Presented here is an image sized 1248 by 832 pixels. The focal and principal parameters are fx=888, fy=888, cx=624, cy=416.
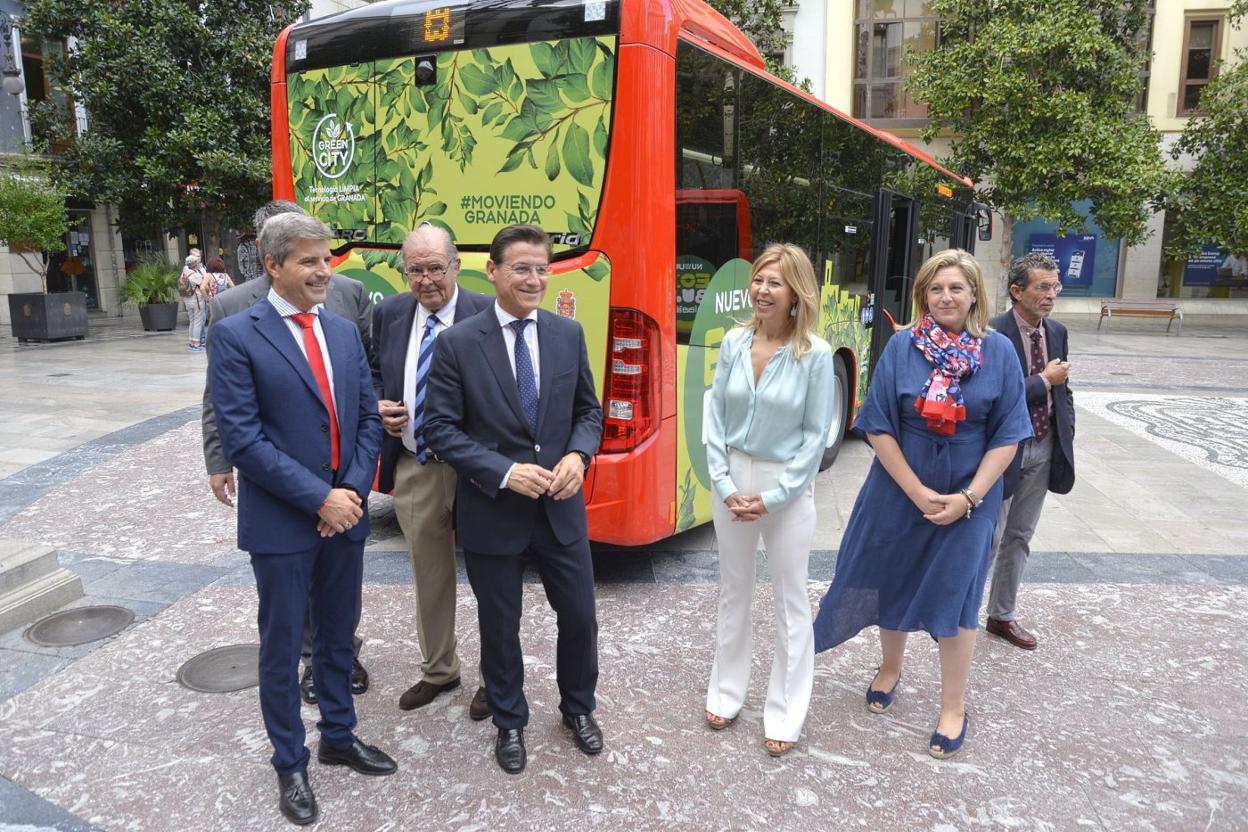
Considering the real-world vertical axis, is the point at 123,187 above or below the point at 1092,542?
above

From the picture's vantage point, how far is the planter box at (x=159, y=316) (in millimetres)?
18703

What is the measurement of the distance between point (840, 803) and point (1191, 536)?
4.21 m

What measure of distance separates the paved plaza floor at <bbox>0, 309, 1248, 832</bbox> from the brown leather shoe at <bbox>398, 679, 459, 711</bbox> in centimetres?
4

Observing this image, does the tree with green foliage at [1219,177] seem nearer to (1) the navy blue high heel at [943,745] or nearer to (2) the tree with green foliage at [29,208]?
(1) the navy blue high heel at [943,745]

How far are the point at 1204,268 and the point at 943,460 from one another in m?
26.9

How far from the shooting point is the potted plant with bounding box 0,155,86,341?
15.3 m

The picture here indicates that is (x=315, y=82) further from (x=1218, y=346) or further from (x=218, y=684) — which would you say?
(x=1218, y=346)

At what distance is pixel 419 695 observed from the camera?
3.60 m

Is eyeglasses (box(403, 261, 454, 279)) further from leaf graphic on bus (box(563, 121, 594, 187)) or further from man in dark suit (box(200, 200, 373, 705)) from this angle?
leaf graphic on bus (box(563, 121, 594, 187))

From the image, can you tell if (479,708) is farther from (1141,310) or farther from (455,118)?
(1141,310)

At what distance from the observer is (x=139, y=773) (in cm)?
312

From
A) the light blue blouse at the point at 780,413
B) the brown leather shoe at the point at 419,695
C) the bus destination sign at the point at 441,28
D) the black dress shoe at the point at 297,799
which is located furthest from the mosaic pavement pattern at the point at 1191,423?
the black dress shoe at the point at 297,799

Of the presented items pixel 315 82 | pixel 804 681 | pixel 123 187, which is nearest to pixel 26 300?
pixel 123 187

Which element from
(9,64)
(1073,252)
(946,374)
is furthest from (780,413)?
(1073,252)
